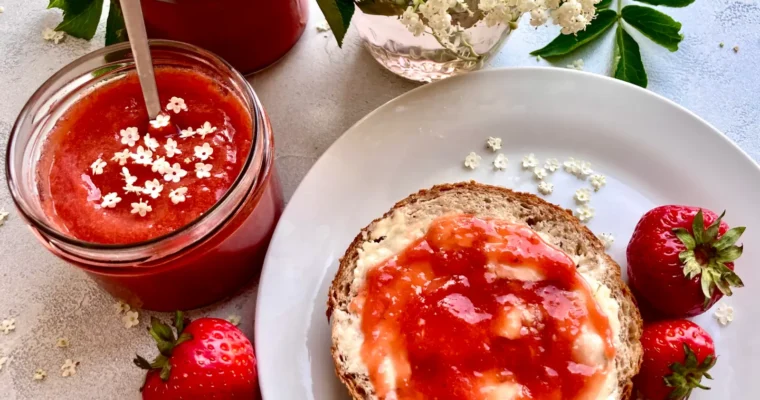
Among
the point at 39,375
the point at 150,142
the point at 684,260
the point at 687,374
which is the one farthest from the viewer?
the point at 39,375

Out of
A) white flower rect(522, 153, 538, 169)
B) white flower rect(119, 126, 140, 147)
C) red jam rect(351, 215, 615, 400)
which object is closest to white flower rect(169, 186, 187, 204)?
white flower rect(119, 126, 140, 147)

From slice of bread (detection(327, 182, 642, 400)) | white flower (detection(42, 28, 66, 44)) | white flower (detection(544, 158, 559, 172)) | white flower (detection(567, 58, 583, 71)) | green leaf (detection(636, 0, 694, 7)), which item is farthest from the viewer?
white flower (detection(42, 28, 66, 44))

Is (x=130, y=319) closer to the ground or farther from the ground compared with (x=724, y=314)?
closer to the ground

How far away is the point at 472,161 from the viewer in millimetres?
2318

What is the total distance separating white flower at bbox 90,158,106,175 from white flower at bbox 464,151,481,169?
1120 millimetres

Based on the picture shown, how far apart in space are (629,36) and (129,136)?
5.69 feet

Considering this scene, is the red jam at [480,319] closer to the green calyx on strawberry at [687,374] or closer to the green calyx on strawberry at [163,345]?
the green calyx on strawberry at [687,374]

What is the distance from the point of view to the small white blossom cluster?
1.94 metres

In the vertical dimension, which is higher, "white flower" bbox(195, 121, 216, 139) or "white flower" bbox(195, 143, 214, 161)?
"white flower" bbox(195, 121, 216, 139)

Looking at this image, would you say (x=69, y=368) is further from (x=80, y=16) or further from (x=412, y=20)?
(x=412, y=20)

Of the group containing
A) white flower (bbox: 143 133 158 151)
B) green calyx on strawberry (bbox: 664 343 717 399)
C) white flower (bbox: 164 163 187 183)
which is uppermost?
white flower (bbox: 143 133 158 151)

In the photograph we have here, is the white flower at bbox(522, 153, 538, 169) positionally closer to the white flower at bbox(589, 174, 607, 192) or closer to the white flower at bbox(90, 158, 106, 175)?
the white flower at bbox(589, 174, 607, 192)

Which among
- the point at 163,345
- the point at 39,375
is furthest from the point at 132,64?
the point at 39,375

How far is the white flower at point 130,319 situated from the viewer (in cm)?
220
